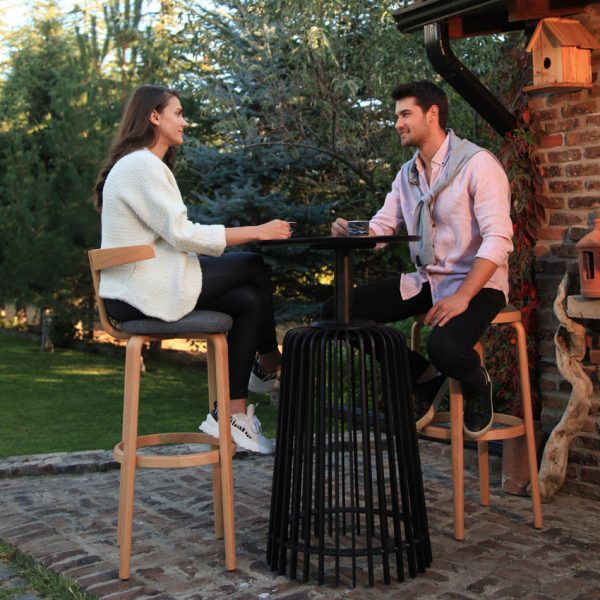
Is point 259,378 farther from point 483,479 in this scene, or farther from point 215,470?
point 483,479

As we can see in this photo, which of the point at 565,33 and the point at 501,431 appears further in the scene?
the point at 565,33

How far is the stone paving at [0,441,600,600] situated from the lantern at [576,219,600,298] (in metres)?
0.97

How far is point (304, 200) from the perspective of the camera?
9.40 m

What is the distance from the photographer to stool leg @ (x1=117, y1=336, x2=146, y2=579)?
10.5 feet

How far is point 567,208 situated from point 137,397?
221 cm

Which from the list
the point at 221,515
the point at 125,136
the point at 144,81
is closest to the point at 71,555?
the point at 221,515

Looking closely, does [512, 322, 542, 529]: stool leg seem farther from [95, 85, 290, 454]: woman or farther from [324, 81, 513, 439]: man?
[95, 85, 290, 454]: woman

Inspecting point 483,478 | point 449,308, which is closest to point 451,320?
point 449,308

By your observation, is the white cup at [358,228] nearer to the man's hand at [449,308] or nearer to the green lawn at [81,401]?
the man's hand at [449,308]

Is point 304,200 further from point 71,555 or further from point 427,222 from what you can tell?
point 71,555

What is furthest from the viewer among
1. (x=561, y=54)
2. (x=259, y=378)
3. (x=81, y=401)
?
→ (x=81, y=401)

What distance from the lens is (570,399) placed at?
4.04m

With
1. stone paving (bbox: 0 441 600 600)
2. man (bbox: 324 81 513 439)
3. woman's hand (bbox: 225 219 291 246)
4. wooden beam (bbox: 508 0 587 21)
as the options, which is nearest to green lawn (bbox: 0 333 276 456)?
stone paving (bbox: 0 441 600 600)

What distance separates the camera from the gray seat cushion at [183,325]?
3258 millimetres
